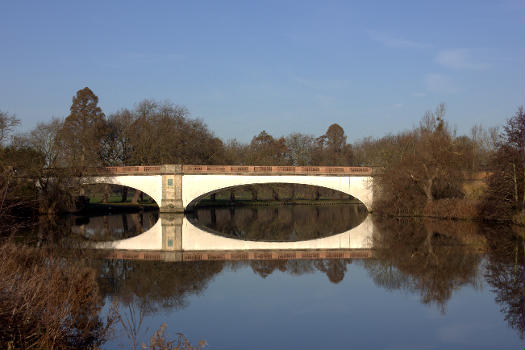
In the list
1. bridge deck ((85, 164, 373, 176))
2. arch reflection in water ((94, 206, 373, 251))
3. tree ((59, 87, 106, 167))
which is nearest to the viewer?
arch reflection in water ((94, 206, 373, 251))

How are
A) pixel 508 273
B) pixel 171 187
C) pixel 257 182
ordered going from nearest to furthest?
pixel 508 273 < pixel 171 187 < pixel 257 182

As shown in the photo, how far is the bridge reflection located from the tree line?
5342mm

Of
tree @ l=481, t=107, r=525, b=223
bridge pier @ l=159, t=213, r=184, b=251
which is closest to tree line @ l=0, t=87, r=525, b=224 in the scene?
tree @ l=481, t=107, r=525, b=223

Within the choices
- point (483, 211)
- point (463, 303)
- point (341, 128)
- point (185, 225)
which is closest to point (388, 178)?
point (483, 211)

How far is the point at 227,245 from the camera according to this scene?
22172 mm

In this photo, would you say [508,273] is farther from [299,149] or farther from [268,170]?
[299,149]

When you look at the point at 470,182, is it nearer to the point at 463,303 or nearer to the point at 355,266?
the point at 355,266

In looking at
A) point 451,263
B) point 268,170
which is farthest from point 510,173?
point 268,170

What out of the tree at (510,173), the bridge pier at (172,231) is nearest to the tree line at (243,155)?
the tree at (510,173)

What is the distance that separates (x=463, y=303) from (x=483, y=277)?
9.36 feet

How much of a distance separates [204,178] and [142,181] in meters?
4.82

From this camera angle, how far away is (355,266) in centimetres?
1666

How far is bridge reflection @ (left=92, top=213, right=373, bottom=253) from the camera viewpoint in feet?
63.7

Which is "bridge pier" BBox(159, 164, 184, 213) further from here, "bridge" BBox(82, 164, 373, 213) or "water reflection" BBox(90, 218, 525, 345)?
"water reflection" BBox(90, 218, 525, 345)
